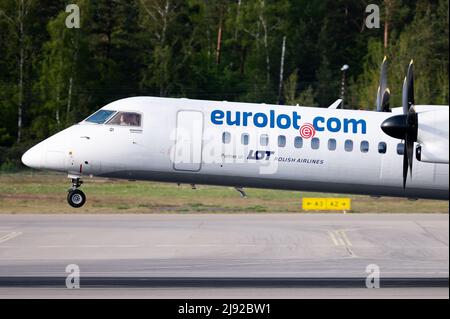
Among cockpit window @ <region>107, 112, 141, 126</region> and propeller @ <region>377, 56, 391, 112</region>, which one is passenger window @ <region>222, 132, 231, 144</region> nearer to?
cockpit window @ <region>107, 112, 141, 126</region>

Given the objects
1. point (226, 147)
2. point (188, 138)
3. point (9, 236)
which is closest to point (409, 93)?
point (226, 147)

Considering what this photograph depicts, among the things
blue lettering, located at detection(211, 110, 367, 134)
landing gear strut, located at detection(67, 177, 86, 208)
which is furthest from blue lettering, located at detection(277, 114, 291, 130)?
landing gear strut, located at detection(67, 177, 86, 208)

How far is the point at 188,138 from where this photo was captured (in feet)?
95.0

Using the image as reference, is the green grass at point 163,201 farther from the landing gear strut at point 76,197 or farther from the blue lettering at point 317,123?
the blue lettering at point 317,123

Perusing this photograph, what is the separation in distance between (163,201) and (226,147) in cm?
2232

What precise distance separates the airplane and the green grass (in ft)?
19.1

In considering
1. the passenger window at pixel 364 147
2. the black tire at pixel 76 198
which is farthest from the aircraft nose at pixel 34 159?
the passenger window at pixel 364 147

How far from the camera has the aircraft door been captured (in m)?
28.9

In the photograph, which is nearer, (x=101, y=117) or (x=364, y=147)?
(x=101, y=117)

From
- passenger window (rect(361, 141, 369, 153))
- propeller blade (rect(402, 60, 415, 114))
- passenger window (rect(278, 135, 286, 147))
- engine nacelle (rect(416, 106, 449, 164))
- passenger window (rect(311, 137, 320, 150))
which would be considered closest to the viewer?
engine nacelle (rect(416, 106, 449, 164))

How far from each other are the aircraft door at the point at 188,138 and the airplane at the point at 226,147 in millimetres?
30

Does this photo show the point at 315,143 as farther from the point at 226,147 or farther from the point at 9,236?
the point at 9,236

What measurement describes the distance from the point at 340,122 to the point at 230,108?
137 inches
